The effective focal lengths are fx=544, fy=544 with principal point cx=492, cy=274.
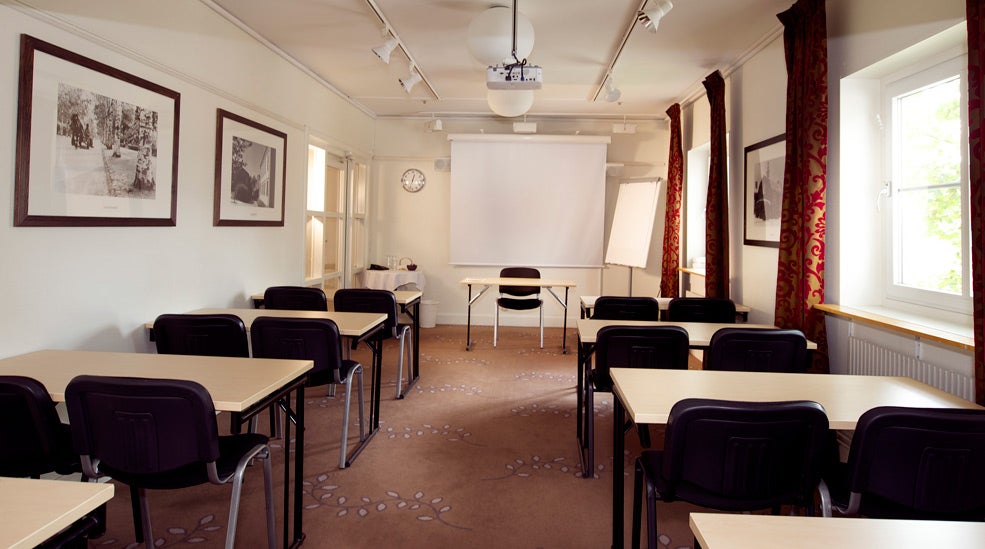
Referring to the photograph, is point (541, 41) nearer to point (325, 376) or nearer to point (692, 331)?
point (692, 331)

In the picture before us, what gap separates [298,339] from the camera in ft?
9.25

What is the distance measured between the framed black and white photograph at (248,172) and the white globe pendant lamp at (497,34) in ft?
6.05

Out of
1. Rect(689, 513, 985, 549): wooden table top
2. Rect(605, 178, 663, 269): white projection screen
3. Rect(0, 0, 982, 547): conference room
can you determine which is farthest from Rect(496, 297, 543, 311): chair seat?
Rect(689, 513, 985, 549): wooden table top

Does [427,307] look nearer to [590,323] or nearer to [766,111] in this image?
[590,323]

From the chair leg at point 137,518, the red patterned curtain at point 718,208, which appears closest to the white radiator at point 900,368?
the red patterned curtain at point 718,208

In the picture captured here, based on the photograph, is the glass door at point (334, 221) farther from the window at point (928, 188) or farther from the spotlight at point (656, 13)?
the window at point (928, 188)

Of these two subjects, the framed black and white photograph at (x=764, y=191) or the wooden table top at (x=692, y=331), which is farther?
the framed black and white photograph at (x=764, y=191)

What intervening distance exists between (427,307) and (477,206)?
149 centimetres

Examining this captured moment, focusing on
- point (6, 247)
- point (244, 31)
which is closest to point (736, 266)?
point (244, 31)

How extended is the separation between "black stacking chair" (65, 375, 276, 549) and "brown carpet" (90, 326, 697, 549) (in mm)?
650

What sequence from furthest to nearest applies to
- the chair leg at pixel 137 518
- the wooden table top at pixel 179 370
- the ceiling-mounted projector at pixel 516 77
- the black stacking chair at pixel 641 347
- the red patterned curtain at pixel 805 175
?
the ceiling-mounted projector at pixel 516 77, the red patterned curtain at pixel 805 175, the black stacking chair at pixel 641 347, the chair leg at pixel 137 518, the wooden table top at pixel 179 370

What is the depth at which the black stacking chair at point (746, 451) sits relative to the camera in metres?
1.50

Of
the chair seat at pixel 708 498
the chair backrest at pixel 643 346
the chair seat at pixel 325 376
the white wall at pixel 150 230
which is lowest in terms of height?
the chair seat at pixel 708 498

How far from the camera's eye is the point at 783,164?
3.92 metres
